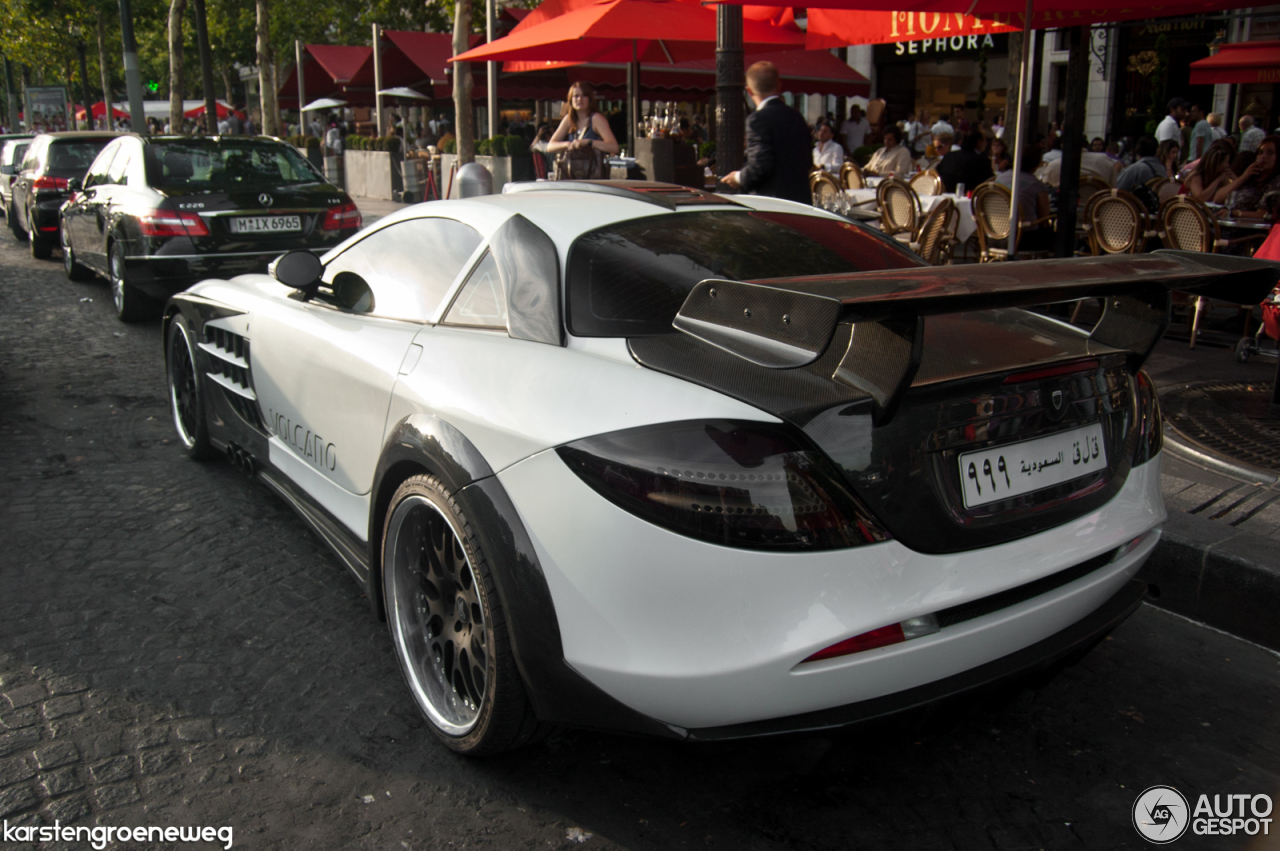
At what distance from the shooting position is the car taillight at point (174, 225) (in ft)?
27.0

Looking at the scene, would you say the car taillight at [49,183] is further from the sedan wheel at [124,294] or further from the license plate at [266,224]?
the license plate at [266,224]

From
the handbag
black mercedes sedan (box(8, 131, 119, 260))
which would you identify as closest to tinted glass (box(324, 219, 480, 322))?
the handbag

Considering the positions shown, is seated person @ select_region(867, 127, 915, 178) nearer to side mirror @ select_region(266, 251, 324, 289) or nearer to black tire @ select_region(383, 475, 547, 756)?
side mirror @ select_region(266, 251, 324, 289)

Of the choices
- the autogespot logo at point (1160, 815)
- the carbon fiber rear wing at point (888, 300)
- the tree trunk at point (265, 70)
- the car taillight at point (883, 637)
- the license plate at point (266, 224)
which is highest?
the tree trunk at point (265, 70)

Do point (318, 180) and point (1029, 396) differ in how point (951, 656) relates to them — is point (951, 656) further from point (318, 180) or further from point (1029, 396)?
point (318, 180)

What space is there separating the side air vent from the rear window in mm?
1990

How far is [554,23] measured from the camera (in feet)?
33.6

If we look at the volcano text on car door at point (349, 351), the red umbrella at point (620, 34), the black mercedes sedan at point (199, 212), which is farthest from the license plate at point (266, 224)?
the volcano text on car door at point (349, 351)

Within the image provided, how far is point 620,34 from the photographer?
30.9ft

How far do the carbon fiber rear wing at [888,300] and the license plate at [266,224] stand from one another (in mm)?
7228

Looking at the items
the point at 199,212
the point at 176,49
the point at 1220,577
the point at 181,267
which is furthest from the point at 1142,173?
the point at 176,49

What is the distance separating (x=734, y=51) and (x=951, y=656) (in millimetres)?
5697

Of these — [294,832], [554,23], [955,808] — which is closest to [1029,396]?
[955,808]

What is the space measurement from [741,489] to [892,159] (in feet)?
39.6
